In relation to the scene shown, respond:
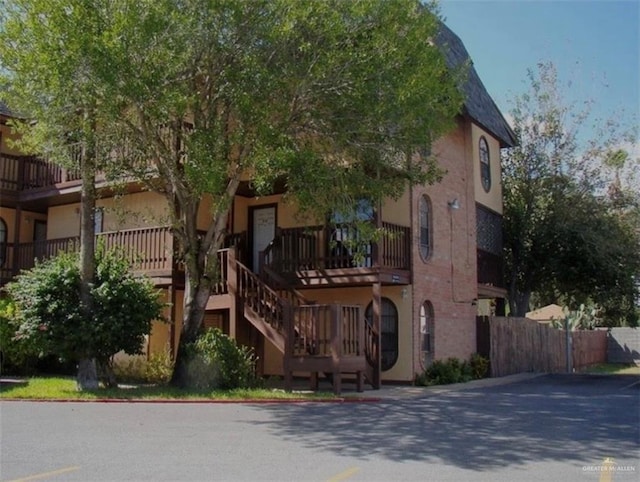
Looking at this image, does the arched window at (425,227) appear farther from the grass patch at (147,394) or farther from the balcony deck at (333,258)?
the grass patch at (147,394)

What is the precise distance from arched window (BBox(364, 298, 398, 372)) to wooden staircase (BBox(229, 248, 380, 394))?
5.21ft

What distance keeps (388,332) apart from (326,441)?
1017 centimetres

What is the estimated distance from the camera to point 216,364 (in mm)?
15672

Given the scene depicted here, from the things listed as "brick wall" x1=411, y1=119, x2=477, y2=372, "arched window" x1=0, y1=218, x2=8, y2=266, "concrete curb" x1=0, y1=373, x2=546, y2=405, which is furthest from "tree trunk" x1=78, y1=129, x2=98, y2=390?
"arched window" x1=0, y1=218, x2=8, y2=266

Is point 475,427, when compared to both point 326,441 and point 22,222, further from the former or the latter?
point 22,222

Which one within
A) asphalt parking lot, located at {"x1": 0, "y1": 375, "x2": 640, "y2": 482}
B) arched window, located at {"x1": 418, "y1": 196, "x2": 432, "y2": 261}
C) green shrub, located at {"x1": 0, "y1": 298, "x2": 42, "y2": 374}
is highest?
arched window, located at {"x1": 418, "y1": 196, "x2": 432, "y2": 261}

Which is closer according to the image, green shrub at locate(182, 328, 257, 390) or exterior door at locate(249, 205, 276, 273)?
green shrub at locate(182, 328, 257, 390)

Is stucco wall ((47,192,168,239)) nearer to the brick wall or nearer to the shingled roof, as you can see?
the brick wall

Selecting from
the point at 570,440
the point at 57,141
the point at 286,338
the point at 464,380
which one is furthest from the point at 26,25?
the point at 464,380

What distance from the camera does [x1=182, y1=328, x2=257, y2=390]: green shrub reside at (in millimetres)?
15648

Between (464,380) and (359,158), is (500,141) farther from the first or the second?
(359,158)

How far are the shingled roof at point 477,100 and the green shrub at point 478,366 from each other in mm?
7601

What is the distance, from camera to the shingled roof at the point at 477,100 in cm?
2323

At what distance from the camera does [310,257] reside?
758 inches
